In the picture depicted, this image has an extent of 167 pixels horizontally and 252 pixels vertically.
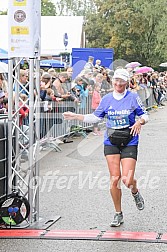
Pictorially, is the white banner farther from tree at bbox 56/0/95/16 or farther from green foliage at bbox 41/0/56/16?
green foliage at bbox 41/0/56/16

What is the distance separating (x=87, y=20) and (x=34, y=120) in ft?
213

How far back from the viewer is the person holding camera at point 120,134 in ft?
25.5

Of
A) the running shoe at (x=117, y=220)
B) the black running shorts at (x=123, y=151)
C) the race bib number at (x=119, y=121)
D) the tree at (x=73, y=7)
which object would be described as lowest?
the running shoe at (x=117, y=220)

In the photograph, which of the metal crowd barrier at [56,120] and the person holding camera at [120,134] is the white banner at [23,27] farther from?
the metal crowd barrier at [56,120]

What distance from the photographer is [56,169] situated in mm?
12094

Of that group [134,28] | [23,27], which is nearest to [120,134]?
[23,27]

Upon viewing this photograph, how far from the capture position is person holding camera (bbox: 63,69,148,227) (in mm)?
7781

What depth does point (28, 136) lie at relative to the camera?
7.90 metres

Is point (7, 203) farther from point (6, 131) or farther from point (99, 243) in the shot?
point (99, 243)

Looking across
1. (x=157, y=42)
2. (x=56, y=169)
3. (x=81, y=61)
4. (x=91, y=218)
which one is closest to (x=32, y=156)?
(x=91, y=218)

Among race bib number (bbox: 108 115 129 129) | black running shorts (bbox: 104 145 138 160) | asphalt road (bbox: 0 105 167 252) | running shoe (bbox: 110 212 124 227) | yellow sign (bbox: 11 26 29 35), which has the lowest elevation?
asphalt road (bbox: 0 105 167 252)

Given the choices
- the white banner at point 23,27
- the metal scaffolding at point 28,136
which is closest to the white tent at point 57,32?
the metal scaffolding at point 28,136

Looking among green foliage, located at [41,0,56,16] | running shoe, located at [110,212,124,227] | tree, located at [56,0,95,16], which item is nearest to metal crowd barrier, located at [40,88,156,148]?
running shoe, located at [110,212,124,227]

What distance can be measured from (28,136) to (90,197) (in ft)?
6.83
